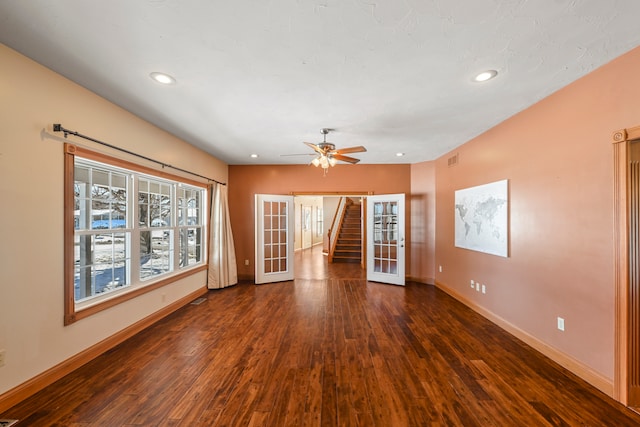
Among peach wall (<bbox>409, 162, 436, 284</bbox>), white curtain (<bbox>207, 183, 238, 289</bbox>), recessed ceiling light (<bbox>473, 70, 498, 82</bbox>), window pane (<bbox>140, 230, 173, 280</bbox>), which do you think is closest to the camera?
recessed ceiling light (<bbox>473, 70, 498, 82</bbox>)

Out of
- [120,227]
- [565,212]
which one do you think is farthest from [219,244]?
[565,212]

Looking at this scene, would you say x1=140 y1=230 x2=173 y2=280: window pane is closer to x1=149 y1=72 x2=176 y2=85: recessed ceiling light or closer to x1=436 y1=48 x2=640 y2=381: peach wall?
x1=149 y1=72 x2=176 y2=85: recessed ceiling light

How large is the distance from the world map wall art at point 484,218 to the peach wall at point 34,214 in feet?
15.9

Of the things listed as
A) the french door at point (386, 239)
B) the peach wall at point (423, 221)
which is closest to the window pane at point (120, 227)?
the french door at point (386, 239)

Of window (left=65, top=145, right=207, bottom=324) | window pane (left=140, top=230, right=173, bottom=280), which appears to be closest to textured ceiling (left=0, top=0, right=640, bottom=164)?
window (left=65, top=145, right=207, bottom=324)

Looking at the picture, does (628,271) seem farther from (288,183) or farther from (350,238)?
(350,238)

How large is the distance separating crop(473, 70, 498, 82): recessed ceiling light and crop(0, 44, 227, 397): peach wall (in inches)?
151

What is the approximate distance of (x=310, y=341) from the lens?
3.13 m

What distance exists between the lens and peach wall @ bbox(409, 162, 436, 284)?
5.75 metres

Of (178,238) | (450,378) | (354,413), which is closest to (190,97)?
(178,238)

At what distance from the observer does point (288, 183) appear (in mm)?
6320

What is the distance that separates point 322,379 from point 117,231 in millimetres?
2891

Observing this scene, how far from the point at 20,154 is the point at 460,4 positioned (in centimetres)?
341

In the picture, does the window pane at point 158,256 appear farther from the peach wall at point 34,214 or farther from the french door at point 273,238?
the french door at point 273,238
